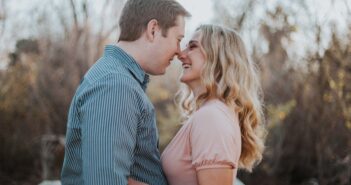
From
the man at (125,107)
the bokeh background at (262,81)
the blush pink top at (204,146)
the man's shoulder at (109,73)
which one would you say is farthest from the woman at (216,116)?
the bokeh background at (262,81)

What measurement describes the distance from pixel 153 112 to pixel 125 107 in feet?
0.86

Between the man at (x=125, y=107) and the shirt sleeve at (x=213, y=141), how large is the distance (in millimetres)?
208

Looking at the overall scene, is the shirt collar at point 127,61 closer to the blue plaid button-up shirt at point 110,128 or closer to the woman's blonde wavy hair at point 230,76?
the blue plaid button-up shirt at point 110,128

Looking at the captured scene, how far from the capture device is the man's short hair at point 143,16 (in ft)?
8.63

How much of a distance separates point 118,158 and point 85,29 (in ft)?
20.9

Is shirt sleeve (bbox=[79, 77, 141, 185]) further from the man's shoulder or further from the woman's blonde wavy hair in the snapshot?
the woman's blonde wavy hair

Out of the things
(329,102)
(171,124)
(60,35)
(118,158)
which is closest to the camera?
(118,158)

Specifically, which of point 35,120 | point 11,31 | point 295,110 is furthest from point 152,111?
point 35,120

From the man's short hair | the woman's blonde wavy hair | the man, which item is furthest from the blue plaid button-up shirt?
the woman's blonde wavy hair

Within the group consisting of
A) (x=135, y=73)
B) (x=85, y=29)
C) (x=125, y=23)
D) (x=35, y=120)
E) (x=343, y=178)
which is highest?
(x=125, y=23)

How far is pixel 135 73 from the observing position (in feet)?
8.32

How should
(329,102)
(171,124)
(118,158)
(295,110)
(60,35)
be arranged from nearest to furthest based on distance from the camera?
(118,158), (329,102), (295,110), (171,124), (60,35)

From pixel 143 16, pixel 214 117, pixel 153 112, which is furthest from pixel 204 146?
pixel 143 16

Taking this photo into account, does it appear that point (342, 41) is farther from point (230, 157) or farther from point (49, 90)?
point (49, 90)
